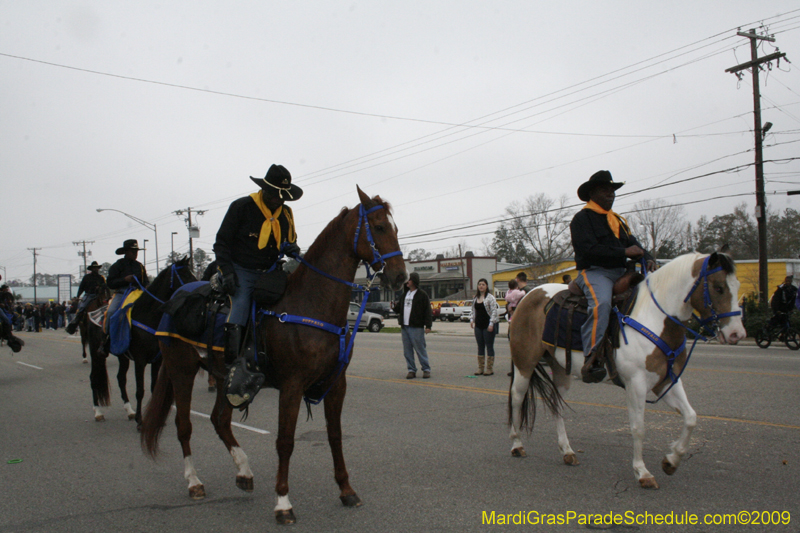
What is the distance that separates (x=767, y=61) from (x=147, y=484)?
2569cm

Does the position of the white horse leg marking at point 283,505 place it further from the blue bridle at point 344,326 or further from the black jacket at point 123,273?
the black jacket at point 123,273

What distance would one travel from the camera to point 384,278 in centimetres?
409

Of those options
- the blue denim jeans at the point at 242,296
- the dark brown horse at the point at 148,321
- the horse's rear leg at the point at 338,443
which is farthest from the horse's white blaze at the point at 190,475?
the dark brown horse at the point at 148,321

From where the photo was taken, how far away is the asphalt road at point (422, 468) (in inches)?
164

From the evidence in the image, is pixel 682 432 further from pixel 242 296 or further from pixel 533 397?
pixel 242 296

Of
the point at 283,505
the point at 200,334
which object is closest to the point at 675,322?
the point at 283,505

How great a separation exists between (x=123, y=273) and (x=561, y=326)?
647 cm

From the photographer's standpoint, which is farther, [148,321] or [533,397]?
[148,321]

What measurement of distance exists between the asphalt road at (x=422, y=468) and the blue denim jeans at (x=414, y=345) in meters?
2.29

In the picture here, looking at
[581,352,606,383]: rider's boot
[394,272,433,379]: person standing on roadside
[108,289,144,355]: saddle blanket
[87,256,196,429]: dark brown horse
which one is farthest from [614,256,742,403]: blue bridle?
[394,272,433,379]: person standing on roadside

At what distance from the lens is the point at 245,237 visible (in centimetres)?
472

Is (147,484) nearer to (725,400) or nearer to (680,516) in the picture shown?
(680,516)

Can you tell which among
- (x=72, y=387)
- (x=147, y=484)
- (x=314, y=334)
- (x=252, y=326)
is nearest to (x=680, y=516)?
(x=314, y=334)

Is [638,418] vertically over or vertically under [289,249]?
under
